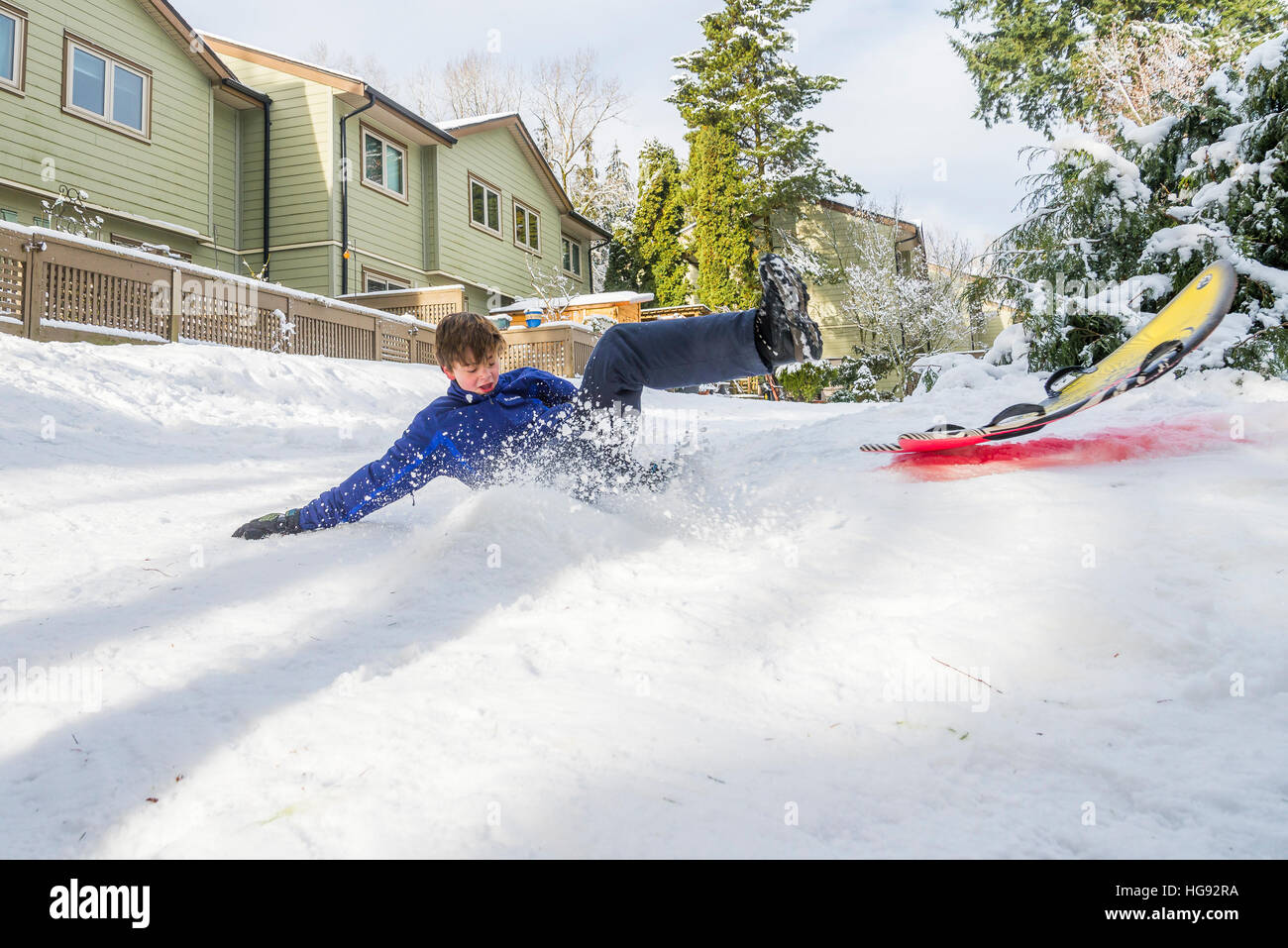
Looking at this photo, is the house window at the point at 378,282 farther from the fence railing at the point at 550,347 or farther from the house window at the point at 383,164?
the fence railing at the point at 550,347

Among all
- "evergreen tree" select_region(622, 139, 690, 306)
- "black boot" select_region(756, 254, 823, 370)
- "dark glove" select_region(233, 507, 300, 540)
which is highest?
"evergreen tree" select_region(622, 139, 690, 306)

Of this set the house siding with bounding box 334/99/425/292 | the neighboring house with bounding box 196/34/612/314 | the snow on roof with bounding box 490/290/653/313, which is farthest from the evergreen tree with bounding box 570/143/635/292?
the house siding with bounding box 334/99/425/292

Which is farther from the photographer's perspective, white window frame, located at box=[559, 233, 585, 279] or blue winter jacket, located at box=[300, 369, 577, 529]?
white window frame, located at box=[559, 233, 585, 279]

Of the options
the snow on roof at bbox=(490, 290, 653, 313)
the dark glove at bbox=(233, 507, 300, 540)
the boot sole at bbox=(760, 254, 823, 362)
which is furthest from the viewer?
the snow on roof at bbox=(490, 290, 653, 313)

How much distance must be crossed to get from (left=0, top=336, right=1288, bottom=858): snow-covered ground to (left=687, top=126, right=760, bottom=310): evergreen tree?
1770 cm

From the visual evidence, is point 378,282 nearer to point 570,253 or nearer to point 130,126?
point 130,126

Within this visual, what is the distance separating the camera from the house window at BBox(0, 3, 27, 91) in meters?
8.84

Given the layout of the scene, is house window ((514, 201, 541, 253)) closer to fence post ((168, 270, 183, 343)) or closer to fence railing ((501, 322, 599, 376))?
fence railing ((501, 322, 599, 376))

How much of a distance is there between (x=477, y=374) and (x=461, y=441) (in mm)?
266

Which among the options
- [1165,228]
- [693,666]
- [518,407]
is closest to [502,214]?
[1165,228]

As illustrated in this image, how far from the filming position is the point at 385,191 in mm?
13375
